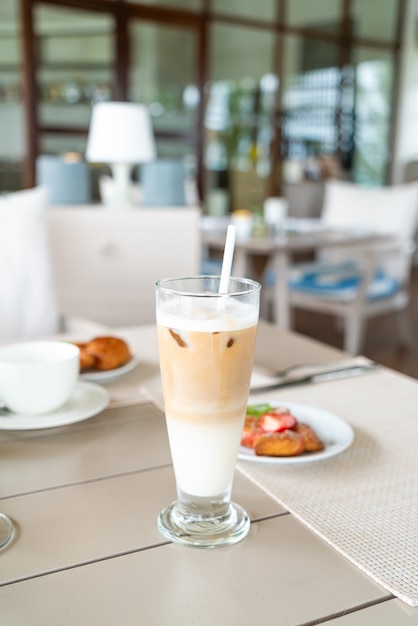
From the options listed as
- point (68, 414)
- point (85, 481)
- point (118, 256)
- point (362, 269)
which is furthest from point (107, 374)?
point (362, 269)

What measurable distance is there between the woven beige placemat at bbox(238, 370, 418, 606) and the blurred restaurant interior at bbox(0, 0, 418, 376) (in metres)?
3.40

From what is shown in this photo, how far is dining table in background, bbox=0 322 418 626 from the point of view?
0.49 m

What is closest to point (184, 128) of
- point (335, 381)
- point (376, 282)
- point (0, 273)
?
point (376, 282)

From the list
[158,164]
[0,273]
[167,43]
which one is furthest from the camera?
[167,43]

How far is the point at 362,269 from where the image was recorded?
3.40 meters

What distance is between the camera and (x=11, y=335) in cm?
193

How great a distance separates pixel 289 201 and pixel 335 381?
4.55 meters

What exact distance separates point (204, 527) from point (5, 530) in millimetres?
172

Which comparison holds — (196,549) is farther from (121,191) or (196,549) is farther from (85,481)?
(121,191)

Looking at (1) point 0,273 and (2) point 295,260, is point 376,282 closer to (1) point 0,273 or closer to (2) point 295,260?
(2) point 295,260

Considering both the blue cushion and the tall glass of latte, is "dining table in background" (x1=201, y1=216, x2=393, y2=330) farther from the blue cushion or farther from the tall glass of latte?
the tall glass of latte

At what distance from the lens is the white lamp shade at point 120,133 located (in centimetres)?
258

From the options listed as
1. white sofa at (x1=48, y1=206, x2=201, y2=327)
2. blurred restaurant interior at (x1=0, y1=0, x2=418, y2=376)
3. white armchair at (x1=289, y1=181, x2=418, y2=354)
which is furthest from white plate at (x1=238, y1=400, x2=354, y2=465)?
blurred restaurant interior at (x1=0, y1=0, x2=418, y2=376)

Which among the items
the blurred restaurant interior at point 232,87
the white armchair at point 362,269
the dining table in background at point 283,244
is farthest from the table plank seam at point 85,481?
the blurred restaurant interior at point 232,87
